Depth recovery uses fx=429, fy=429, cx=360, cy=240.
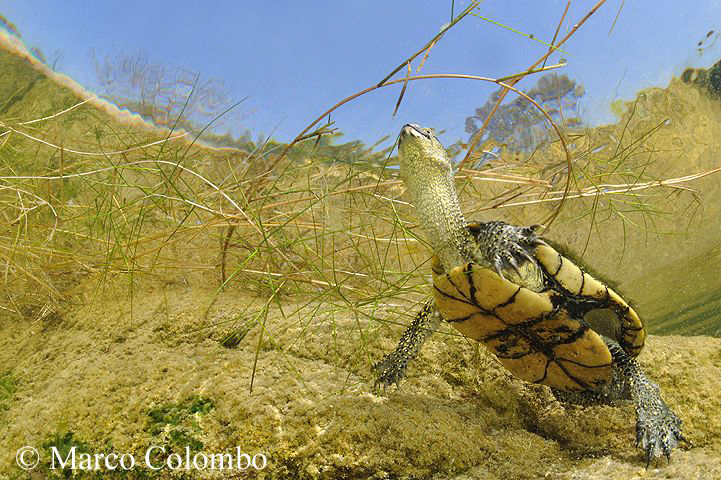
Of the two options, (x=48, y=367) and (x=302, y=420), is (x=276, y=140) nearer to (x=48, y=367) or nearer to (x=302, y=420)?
(x=48, y=367)

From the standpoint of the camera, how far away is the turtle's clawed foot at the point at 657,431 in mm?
1794

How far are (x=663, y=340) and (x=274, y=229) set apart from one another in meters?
2.92

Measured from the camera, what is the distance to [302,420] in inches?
69.0

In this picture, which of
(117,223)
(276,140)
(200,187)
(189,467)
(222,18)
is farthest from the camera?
(222,18)

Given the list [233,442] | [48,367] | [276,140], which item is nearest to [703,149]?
[276,140]

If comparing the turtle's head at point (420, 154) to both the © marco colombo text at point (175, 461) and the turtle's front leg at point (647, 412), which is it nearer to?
the turtle's front leg at point (647, 412)

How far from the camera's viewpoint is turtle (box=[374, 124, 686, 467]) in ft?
6.17

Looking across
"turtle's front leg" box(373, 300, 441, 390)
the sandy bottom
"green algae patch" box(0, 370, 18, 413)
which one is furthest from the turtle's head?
"green algae patch" box(0, 370, 18, 413)
